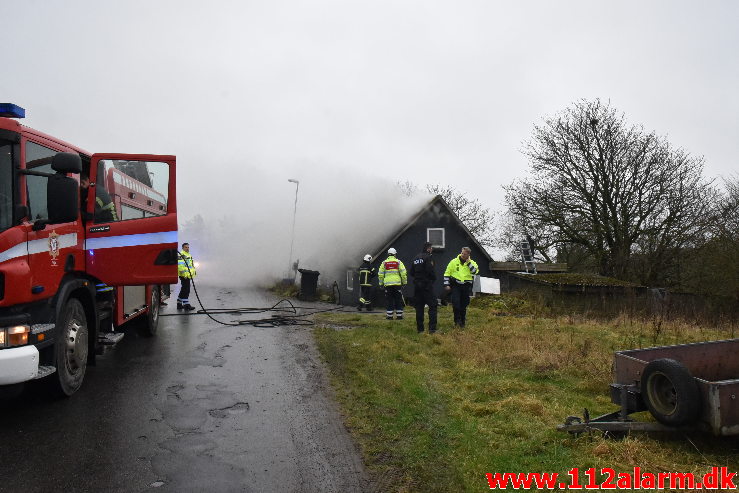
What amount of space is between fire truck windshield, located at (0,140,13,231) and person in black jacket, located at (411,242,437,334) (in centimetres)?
690

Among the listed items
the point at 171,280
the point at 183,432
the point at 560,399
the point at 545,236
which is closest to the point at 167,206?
the point at 171,280

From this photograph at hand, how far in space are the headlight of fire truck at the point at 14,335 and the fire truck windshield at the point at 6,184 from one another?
0.86 metres

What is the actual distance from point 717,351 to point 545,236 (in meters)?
21.4

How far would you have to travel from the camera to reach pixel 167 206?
6.46 m

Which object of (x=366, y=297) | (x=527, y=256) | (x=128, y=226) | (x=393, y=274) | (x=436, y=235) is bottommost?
(x=366, y=297)

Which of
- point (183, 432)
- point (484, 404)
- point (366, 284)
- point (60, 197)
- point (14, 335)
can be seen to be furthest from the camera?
point (366, 284)

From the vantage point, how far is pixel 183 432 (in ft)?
14.5

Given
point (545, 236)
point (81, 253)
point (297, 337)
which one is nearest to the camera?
point (81, 253)

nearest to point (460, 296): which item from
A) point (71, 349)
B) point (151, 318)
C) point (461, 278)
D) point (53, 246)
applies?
point (461, 278)

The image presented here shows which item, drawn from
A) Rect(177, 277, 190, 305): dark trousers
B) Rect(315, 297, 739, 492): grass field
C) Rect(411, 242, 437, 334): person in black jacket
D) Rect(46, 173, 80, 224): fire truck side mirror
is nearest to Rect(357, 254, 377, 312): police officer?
Rect(177, 277, 190, 305): dark trousers

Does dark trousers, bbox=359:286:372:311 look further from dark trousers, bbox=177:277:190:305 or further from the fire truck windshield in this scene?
the fire truck windshield

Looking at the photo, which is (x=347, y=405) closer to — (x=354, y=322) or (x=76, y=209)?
(x=76, y=209)

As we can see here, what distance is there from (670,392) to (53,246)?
565 cm

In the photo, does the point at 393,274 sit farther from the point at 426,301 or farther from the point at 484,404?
the point at 484,404
